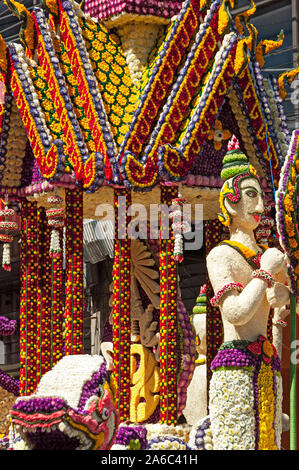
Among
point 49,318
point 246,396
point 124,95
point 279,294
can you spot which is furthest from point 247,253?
point 49,318

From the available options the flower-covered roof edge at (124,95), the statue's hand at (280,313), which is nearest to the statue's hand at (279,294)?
the statue's hand at (280,313)

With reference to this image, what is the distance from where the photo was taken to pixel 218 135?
12.2 meters

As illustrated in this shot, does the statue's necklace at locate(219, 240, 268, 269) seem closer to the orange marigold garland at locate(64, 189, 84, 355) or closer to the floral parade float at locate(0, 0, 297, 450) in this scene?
the floral parade float at locate(0, 0, 297, 450)

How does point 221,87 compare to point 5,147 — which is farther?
point 5,147

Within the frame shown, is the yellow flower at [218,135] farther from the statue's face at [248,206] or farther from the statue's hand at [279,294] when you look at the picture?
the statue's hand at [279,294]

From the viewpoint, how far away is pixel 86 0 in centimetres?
1295

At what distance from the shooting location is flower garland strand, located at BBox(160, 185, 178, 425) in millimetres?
11492

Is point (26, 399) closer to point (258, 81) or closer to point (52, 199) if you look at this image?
point (52, 199)

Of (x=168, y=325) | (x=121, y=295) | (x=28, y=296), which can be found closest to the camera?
(x=168, y=325)

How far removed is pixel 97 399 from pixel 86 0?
6592 millimetres

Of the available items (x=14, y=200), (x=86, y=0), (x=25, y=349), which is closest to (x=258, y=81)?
(x=86, y=0)

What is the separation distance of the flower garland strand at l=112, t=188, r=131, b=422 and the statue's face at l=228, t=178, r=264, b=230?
2011 mm

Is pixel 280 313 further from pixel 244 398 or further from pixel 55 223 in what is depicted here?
pixel 55 223

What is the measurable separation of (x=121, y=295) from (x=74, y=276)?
565 millimetres
